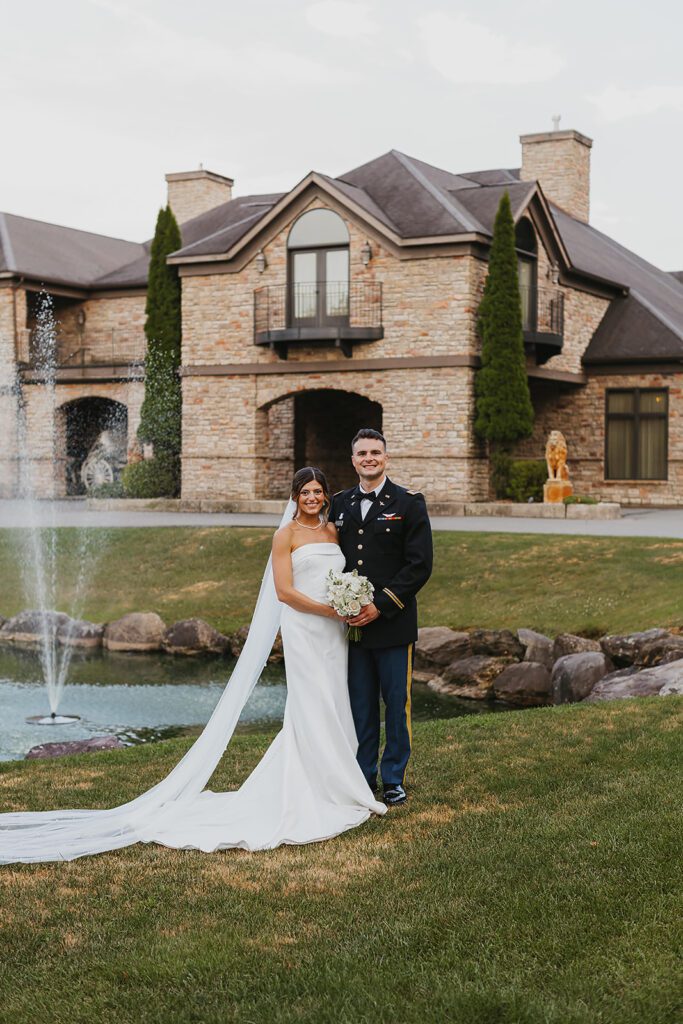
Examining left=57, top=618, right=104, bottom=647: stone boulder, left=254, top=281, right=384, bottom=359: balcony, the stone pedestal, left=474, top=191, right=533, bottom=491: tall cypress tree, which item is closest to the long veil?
left=57, top=618, right=104, bottom=647: stone boulder

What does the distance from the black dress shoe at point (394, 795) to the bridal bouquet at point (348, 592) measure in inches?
43.6

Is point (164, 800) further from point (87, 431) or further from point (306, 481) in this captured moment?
point (87, 431)

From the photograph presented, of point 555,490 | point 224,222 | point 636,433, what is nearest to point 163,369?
point 224,222

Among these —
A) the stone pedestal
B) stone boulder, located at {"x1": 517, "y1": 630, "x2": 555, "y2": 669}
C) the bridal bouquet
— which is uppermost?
the bridal bouquet

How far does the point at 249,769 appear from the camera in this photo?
8.09 m

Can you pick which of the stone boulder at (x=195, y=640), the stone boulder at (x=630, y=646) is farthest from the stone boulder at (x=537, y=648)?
the stone boulder at (x=195, y=640)

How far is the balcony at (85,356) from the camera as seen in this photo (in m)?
34.5

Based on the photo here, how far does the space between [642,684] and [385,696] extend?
5.56 m

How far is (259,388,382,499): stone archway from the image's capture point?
31859 millimetres

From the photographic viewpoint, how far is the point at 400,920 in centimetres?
493

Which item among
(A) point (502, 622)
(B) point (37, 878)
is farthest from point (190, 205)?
(B) point (37, 878)

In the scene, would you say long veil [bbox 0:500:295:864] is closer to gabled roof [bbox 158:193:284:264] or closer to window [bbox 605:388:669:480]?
gabled roof [bbox 158:193:284:264]

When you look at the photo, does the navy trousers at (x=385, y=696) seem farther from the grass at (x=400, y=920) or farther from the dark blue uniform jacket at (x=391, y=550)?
the grass at (x=400, y=920)

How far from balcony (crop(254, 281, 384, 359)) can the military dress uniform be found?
2136 cm
